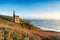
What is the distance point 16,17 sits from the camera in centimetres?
3419

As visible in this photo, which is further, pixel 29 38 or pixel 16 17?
pixel 16 17

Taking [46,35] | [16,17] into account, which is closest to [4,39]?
[46,35]

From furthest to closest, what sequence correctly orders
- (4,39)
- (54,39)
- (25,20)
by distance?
1. (25,20)
2. (54,39)
3. (4,39)

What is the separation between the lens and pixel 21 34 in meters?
17.1

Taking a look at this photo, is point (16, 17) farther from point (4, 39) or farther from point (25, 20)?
point (4, 39)

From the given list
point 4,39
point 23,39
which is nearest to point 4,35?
point 4,39

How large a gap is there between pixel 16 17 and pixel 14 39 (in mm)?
17971

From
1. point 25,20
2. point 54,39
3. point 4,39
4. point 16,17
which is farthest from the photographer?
point 25,20

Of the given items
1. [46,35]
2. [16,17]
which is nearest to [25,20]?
[16,17]

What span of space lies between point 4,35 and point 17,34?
47.1 inches

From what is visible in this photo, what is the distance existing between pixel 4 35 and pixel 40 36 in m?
3.33

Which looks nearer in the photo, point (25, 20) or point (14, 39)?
point (14, 39)

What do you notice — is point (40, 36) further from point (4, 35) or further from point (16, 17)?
point (16, 17)

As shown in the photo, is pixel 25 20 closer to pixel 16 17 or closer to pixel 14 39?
pixel 16 17
